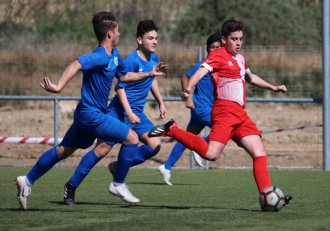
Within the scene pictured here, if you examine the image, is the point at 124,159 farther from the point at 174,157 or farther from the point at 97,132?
the point at 174,157

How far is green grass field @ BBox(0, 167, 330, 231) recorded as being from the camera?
8.91m

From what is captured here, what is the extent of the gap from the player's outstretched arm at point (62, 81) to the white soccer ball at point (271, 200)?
2195 mm

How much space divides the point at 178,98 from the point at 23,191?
7.62 metres

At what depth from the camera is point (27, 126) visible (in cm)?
2433

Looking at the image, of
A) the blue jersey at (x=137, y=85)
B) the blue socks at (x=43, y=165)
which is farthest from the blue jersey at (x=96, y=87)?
the blue jersey at (x=137, y=85)

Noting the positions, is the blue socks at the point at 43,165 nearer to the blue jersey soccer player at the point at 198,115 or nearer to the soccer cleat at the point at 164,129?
the soccer cleat at the point at 164,129

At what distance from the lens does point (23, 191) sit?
10.3 meters

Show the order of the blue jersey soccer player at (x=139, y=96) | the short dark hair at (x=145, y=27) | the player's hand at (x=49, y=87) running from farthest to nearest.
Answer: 1. the short dark hair at (x=145, y=27)
2. the blue jersey soccer player at (x=139, y=96)
3. the player's hand at (x=49, y=87)

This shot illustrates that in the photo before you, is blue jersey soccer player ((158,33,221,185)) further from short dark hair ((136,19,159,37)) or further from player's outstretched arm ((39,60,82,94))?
player's outstretched arm ((39,60,82,94))

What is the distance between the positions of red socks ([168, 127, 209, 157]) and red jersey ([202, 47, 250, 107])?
479 millimetres

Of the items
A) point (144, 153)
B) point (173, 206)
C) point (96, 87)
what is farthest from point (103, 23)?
point (144, 153)

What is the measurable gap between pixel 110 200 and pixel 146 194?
35.6 inches

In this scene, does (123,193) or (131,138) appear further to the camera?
(123,193)

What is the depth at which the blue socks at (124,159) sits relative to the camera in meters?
10.8
